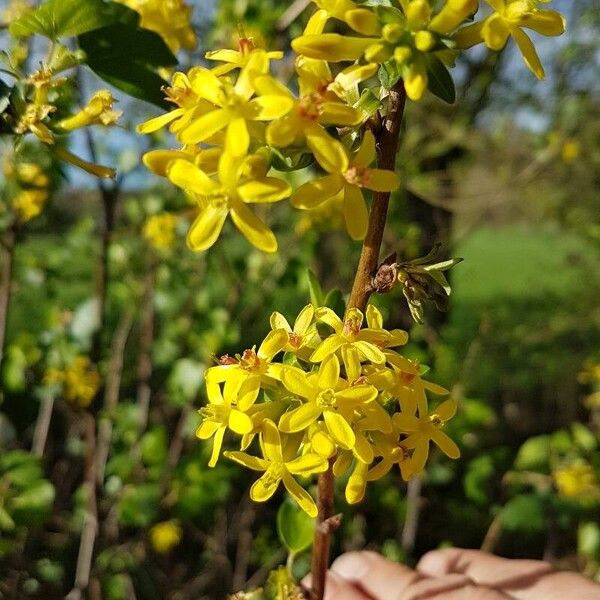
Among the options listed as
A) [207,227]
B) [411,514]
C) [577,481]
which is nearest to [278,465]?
[207,227]

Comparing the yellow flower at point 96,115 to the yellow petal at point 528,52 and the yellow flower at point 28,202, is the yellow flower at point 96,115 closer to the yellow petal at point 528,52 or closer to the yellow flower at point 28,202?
the yellow petal at point 528,52

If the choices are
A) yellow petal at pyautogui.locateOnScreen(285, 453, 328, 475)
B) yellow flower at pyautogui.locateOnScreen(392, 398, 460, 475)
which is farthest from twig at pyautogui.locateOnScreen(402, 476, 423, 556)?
yellow petal at pyautogui.locateOnScreen(285, 453, 328, 475)

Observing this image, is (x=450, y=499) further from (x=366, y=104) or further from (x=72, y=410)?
(x=366, y=104)

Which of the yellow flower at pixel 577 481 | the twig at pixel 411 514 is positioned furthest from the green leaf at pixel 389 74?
the twig at pixel 411 514

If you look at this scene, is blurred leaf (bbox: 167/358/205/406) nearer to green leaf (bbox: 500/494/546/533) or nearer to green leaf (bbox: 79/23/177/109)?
green leaf (bbox: 500/494/546/533)

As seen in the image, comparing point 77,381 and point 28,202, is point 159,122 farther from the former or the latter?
point 77,381
